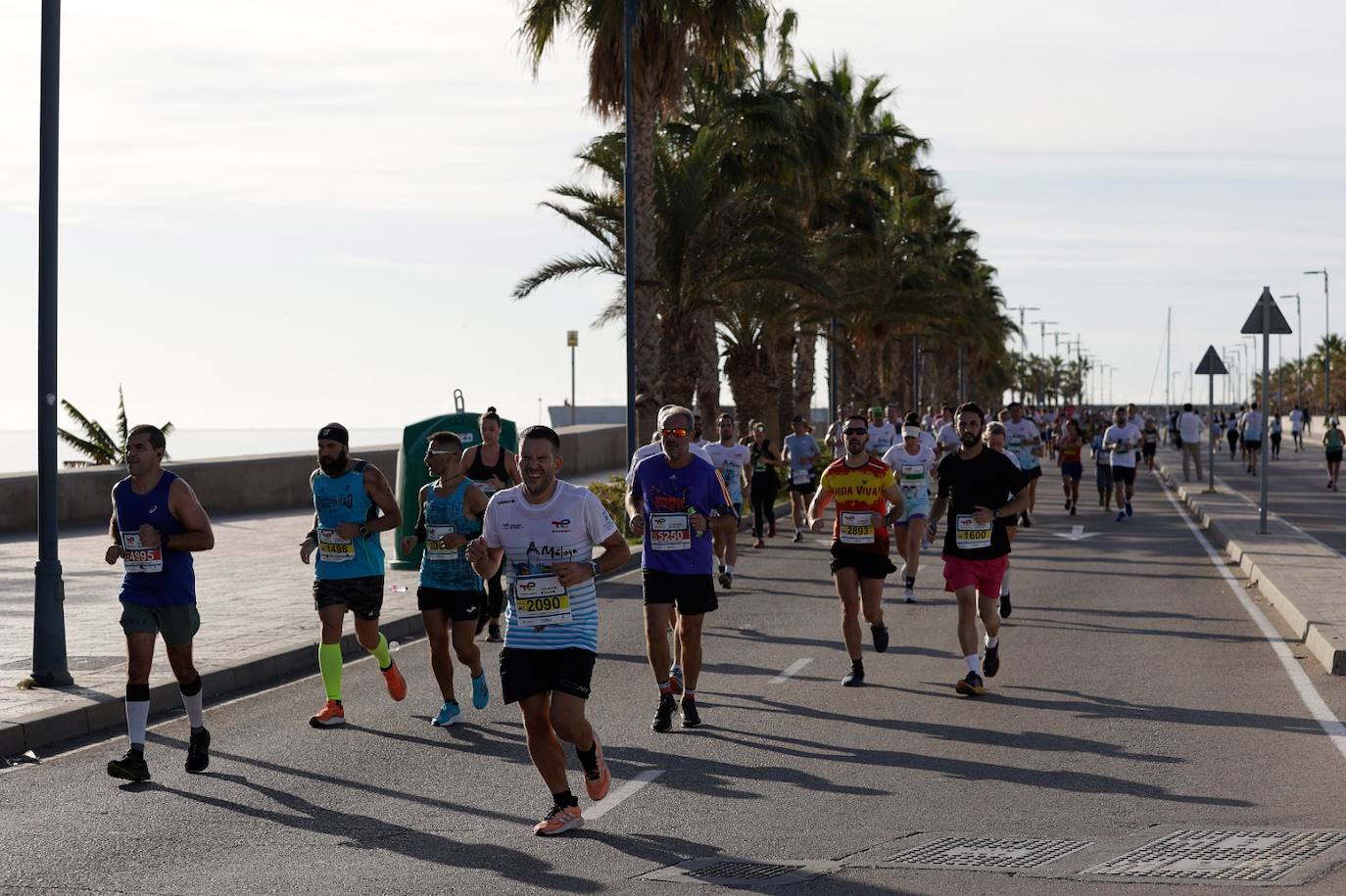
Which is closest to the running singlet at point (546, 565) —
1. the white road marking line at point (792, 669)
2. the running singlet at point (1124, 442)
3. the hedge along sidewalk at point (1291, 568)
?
the white road marking line at point (792, 669)

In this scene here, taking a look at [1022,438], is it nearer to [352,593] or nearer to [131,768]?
[352,593]

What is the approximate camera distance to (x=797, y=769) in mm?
8812

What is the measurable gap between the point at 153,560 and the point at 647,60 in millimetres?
21751

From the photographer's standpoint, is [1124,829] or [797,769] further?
[797,769]

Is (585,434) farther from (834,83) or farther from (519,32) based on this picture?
(519,32)

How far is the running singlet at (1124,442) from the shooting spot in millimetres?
27969

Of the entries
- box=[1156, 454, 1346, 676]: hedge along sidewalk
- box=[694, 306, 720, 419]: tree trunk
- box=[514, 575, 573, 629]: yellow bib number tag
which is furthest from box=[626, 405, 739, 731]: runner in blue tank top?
box=[694, 306, 720, 419]: tree trunk

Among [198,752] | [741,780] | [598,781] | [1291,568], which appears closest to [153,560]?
[198,752]

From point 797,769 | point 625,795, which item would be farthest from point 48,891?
point 797,769

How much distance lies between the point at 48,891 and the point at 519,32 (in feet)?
79.9

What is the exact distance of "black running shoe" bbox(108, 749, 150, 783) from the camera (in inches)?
340

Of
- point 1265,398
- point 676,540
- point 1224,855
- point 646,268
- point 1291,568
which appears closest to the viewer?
point 1224,855

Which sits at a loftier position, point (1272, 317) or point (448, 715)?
point (1272, 317)

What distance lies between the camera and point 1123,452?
28.7m
